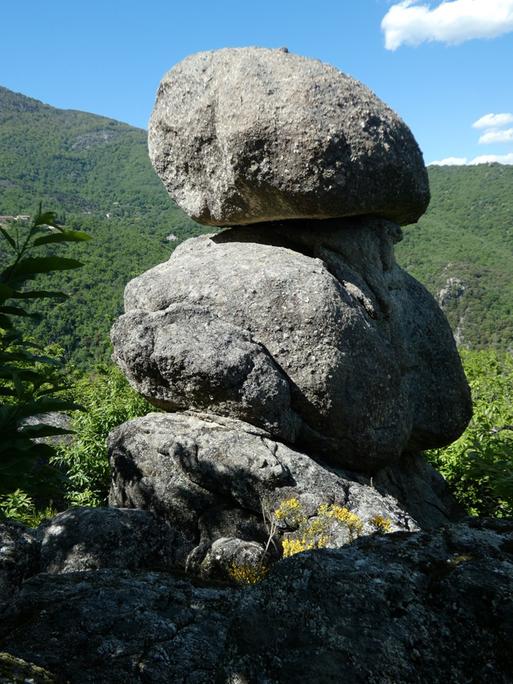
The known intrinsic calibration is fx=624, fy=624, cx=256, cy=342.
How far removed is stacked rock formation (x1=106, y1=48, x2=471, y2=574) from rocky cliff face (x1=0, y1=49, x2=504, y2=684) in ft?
0.07

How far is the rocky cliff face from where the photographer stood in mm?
5625

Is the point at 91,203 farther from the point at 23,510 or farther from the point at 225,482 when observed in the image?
the point at 225,482

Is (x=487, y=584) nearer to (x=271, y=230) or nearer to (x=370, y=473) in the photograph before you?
(x=370, y=473)

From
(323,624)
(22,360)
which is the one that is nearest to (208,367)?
(22,360)

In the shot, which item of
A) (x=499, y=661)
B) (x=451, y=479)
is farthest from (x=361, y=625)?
(x=451, y=479)

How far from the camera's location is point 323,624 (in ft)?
7.12

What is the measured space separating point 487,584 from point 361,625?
20.5 inches

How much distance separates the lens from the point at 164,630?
9.37 ft

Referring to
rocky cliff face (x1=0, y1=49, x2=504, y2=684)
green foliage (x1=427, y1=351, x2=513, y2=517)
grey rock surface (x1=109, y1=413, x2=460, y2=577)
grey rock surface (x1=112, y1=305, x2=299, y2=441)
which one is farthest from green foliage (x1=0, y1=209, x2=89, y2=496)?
green foliage (x1=427, y1=351, x2=513, y2=517)

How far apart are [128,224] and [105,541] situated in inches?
3578

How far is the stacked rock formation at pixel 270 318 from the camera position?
6.57 m

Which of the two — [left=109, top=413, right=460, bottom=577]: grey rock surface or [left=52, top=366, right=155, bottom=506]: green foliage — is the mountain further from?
[left=52, top=366, right=155, bottom=506]: green foliage

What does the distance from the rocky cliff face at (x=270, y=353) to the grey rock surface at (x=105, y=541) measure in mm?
17

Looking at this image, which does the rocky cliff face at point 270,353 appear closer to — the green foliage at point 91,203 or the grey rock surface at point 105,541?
the grey rock surface at point 105,541
